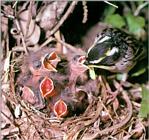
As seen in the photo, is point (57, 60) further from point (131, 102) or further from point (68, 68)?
point (131, 102)

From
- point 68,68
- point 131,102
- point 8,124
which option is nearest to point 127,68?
point 131,102

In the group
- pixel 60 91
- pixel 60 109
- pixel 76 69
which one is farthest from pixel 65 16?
pixel 60 109

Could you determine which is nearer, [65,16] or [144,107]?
[144,107]

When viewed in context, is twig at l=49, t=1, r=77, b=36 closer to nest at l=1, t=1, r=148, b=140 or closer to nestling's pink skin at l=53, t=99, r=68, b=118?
nest at l=1, t=1, r=148, b=140

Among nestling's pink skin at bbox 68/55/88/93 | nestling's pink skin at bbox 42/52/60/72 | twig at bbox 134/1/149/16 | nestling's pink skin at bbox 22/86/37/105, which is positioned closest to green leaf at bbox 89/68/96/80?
nestling's pink skin at bbox 68/55/88/93

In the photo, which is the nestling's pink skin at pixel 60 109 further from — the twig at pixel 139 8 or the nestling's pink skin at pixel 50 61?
the twig at pixel 139 8

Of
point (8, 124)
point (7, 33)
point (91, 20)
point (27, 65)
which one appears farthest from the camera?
point (91, 20)

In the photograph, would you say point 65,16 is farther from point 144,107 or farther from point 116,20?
point 144,107
